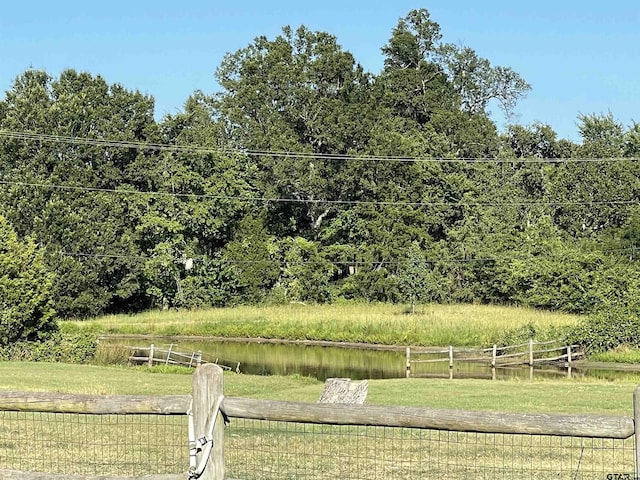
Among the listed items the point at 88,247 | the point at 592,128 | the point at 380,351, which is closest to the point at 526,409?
the point at 380,351

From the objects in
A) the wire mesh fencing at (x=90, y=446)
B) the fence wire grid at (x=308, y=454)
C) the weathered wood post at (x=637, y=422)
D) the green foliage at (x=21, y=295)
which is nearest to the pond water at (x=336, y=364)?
the green foliage at (x=21, y=295)

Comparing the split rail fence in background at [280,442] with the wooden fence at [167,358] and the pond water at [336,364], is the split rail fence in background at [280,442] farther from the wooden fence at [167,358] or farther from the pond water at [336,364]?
the pond water at [336,364]

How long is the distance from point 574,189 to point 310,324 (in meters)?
25.5

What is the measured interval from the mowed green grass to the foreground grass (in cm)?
1934

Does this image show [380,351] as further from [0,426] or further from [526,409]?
[0,426]

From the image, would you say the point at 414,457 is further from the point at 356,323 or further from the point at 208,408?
the point at 356,323

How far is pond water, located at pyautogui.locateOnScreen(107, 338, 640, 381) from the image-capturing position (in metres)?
35.5

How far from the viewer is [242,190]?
66.9 m

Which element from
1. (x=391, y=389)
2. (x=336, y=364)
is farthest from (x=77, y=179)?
(x=391, y=389)

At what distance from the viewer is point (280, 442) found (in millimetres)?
12969

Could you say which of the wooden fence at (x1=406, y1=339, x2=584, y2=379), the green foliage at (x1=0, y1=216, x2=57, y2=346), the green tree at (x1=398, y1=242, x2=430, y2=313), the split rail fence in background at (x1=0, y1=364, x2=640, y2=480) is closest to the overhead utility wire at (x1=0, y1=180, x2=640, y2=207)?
the green tree at (x1=398, y1=242, x2=430, y2=313)

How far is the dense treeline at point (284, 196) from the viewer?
61.9 meters

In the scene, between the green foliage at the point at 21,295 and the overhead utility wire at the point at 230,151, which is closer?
the green foliage at the point at 21,295

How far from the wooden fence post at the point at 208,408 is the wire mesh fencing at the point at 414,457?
8.59ft
